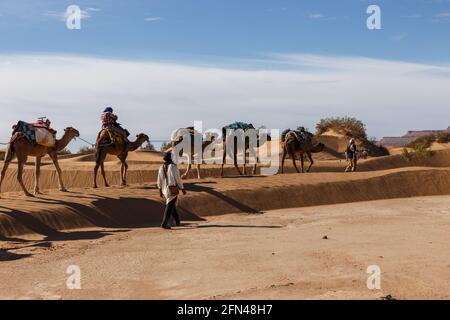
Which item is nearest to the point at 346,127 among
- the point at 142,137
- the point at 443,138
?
the point at 443,138

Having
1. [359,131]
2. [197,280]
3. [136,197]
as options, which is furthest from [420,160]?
[197,280]

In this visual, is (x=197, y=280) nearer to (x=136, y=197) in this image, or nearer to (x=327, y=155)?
(x=136, y=197)

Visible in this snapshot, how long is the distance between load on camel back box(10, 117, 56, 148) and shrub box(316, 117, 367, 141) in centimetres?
3717

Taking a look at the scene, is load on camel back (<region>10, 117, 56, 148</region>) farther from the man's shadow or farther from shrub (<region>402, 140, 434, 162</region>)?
shrub (<region>402, 140, 434, 162</region>)

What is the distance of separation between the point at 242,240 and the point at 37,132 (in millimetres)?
7941

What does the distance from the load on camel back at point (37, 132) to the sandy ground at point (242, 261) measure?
3.92 m

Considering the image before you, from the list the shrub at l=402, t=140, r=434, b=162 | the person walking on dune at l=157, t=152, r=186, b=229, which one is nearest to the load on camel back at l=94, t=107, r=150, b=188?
the person walking on dune at l=157, t=152, r=186, b=229

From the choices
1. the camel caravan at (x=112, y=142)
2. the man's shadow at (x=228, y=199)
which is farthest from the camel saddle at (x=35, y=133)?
the man's shadow at (x=228, y=199)

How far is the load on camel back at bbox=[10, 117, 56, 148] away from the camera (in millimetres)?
17016

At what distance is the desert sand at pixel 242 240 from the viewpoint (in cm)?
834

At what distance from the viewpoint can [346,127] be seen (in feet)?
176

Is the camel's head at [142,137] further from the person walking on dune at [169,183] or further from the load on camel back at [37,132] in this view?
the person walking on dune at [169,183]

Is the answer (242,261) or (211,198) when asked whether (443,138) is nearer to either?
(211,198)
